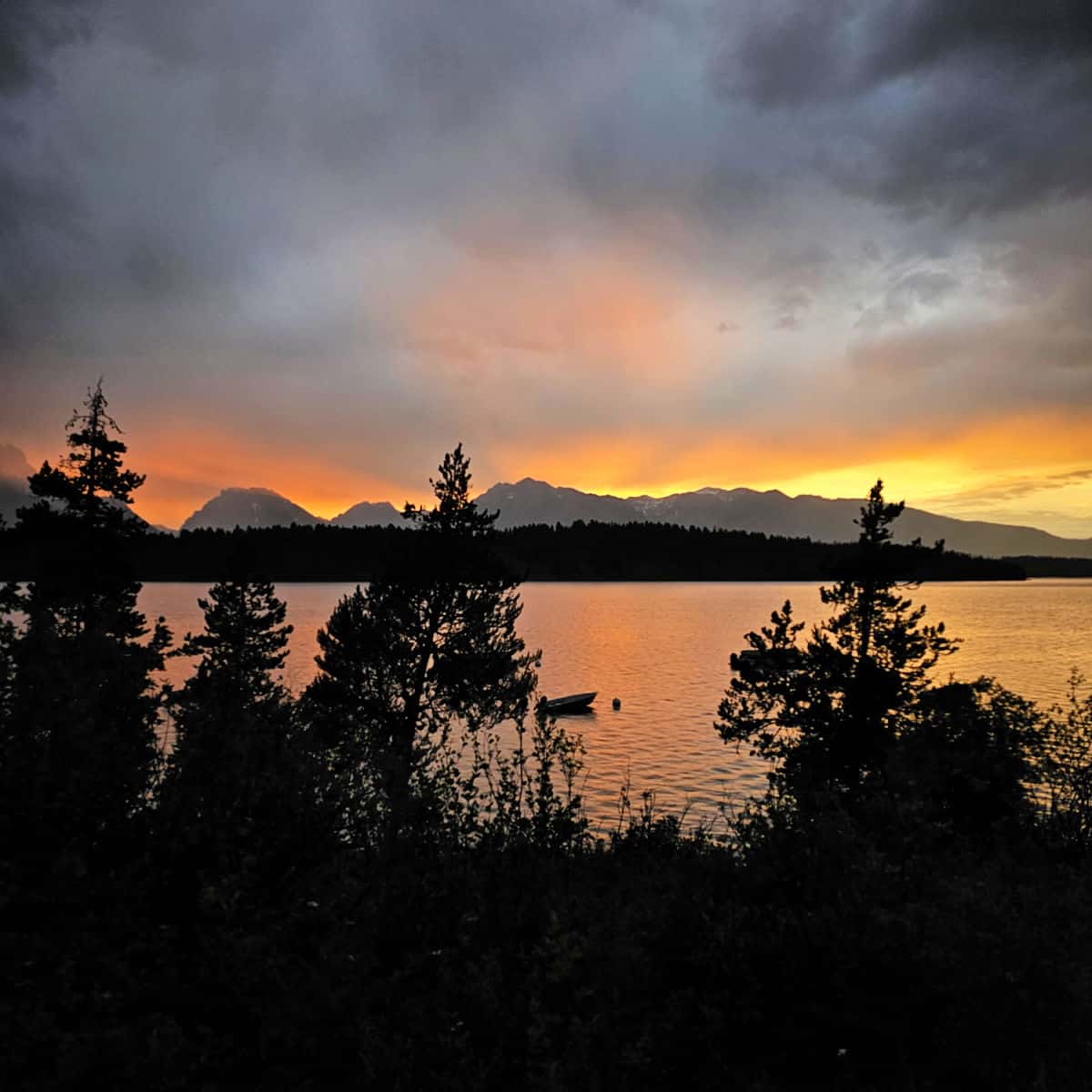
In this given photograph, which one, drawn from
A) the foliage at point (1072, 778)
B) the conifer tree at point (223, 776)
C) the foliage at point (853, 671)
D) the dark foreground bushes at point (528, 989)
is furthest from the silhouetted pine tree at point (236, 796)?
the foliage at point (853, 671)

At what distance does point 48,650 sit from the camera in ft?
26.0

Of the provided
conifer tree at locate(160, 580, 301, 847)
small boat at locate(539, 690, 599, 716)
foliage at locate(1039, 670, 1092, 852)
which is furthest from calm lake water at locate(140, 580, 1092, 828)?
conifer tree at locate(160, 580, 301, 847)

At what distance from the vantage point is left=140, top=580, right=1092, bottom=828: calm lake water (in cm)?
3259

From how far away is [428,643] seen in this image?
25844 mm

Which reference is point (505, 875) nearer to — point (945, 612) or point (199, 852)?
point (199, 852)

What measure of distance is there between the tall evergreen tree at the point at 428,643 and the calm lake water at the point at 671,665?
6.55m

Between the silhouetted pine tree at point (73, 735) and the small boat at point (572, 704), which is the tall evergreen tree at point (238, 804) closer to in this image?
the silhouetted pine tree at point (73, 735)

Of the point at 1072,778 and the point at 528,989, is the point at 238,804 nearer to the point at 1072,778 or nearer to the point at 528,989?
the point at 528,989

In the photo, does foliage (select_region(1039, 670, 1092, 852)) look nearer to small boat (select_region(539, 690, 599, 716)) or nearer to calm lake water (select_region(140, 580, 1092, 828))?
calm lake water (select_region(140, 580, 1092, 828))

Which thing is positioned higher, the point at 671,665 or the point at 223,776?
the point at 223,776

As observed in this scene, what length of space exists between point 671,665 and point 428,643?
51673 millimetres

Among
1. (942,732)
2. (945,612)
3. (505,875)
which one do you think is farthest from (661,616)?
(505,875)

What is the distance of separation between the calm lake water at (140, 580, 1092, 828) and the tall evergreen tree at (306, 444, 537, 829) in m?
6.55

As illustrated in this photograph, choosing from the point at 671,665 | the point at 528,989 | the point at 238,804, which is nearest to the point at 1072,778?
the point at 528,989
